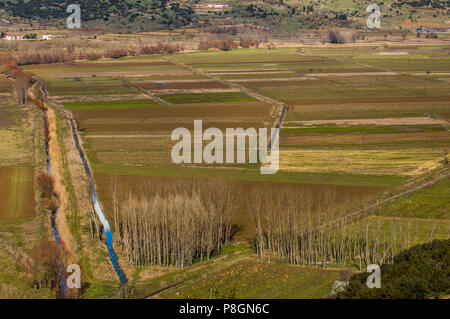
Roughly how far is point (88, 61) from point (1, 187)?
120051 millimetres

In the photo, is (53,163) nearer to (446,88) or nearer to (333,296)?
(333,296)

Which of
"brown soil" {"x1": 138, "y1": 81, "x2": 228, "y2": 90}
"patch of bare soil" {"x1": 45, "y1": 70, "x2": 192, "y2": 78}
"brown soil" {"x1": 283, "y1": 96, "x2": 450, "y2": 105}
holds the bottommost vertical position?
"brown soil" {"x1": 283, "y1": 96, "x2": 450, "y2": 105}

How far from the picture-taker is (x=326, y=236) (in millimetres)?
43594

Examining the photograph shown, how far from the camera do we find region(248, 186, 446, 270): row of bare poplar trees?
43375mm

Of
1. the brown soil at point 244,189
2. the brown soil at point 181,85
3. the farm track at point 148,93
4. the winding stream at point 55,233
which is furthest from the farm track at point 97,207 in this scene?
the brown soil at point 181,85

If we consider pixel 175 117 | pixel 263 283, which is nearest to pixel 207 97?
pixel 175 117

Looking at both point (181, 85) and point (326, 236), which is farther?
point (181, 85)

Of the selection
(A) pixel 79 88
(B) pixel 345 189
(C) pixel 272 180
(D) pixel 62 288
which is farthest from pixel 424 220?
(A) pixel 79 88

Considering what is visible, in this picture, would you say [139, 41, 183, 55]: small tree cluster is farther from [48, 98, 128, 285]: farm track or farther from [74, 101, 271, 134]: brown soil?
[48, 98, 128, 285]: farm track

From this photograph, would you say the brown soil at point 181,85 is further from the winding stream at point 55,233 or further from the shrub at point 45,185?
the shrub at point 45,185

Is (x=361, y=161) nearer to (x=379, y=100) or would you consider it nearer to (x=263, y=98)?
(x=379, y=100)

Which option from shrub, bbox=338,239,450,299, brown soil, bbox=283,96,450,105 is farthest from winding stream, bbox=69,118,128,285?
brown soil, bbox=283,96,450,105

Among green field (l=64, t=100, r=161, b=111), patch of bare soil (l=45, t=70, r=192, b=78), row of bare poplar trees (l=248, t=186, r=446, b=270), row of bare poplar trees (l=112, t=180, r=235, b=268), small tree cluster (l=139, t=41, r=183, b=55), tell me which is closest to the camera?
row of bare poplar trees (l=248, t=186, r=446, b=270)

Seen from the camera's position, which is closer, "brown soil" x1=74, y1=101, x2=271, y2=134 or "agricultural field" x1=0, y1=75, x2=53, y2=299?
"agricultural field" x1=0, y1=75, x2=53, y2=299
